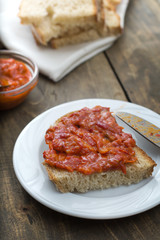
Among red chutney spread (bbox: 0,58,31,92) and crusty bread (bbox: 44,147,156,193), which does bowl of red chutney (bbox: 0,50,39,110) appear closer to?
red chutney spread (bbox: 0,58,31,92)

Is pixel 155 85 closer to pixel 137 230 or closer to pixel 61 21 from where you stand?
pixel 61 21

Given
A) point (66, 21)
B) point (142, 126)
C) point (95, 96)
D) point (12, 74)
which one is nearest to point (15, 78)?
point (12, 74)

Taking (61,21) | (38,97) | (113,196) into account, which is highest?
(61,21)

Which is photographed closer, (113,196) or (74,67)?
(113,196)

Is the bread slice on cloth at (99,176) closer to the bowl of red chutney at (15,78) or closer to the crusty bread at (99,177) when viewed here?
the crusty bread at (99,177)

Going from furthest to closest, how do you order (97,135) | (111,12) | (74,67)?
(111,12)
(74,67)
(97,135)

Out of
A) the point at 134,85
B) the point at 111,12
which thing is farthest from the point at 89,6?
the point at 134,85

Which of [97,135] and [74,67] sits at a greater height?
[97,135]

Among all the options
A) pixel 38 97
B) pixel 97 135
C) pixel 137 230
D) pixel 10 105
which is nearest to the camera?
pixel 137 230
